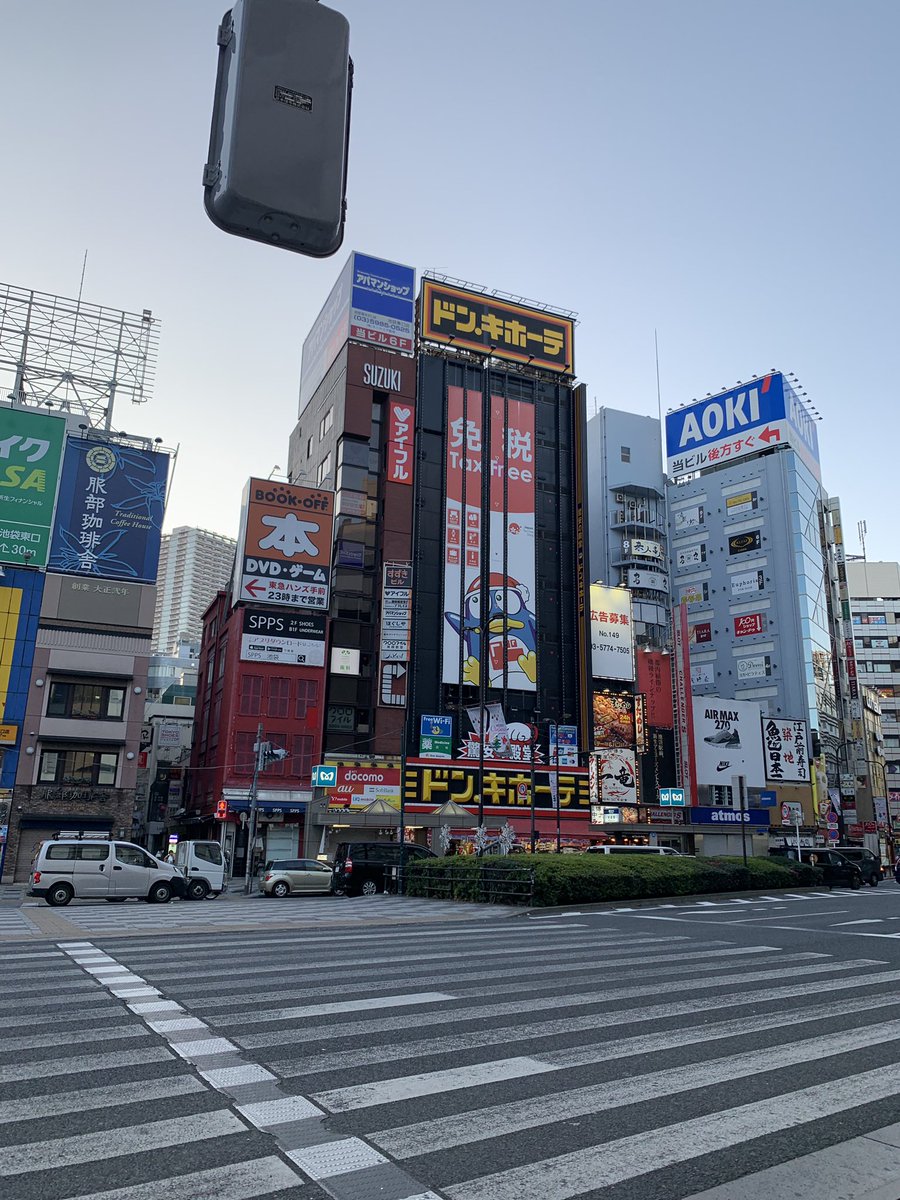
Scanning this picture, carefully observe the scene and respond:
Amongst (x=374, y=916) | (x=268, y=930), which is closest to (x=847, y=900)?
(x=374, y=916)

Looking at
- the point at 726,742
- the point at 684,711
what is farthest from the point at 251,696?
the point at 726,742

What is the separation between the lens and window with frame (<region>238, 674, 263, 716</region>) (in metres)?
56.3

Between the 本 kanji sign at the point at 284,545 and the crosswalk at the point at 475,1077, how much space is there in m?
46.5

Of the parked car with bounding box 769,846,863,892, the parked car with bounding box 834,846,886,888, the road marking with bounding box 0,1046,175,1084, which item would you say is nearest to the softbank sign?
Result: the parked car with bounding box 834,846,886,888

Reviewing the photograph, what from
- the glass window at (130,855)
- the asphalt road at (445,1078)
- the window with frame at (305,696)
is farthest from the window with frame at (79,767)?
the asphalt road at (445,1078)

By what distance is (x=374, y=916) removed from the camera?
855 inches

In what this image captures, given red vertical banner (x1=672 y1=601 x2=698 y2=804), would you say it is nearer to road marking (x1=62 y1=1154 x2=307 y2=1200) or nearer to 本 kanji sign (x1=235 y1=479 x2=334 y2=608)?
本 kanji sign (x1=235 y1=479 x2=334 y2=608)

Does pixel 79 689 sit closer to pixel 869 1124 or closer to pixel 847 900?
pixel 847 900

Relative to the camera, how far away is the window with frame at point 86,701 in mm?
49719

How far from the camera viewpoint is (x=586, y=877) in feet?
80.5

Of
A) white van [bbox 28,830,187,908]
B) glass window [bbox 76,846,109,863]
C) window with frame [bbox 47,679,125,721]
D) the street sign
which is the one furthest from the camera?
the street sign

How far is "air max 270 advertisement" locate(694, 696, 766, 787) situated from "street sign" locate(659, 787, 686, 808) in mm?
3910

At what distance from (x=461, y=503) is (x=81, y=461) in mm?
27126

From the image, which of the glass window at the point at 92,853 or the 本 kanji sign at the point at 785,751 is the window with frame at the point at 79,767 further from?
the 本 kanji sign at the point at 785,751
